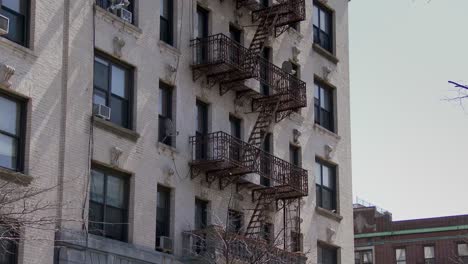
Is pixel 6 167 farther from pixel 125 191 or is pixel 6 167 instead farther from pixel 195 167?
pixel 195 167

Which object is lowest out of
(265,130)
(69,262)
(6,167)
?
(69,262)

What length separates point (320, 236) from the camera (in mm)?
39719

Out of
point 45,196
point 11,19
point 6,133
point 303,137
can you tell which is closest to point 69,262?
point 45,196

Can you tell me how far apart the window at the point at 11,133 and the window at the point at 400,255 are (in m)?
47.6

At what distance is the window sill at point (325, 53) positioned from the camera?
41.5 metres

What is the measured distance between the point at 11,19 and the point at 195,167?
828cm

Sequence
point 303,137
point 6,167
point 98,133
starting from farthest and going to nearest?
1. point 303,137
2. point 98,133
3. point 6,167

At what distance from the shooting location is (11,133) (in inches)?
1046

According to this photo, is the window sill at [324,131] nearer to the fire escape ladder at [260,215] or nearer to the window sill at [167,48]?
the fire escape ladder at [260,215]

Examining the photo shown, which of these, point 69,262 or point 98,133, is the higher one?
point 98,133

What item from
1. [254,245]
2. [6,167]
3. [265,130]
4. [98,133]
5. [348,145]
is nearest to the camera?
[6,167]

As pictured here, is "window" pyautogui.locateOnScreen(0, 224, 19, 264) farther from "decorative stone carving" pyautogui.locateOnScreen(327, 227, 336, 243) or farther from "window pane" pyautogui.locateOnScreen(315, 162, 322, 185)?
"decorative stone carving" pyautogui.locateOnScreen(327, 227, 336, 243)

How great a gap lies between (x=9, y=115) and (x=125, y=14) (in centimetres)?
592

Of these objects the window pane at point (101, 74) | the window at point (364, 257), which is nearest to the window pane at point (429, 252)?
the window at point (364, 257)
